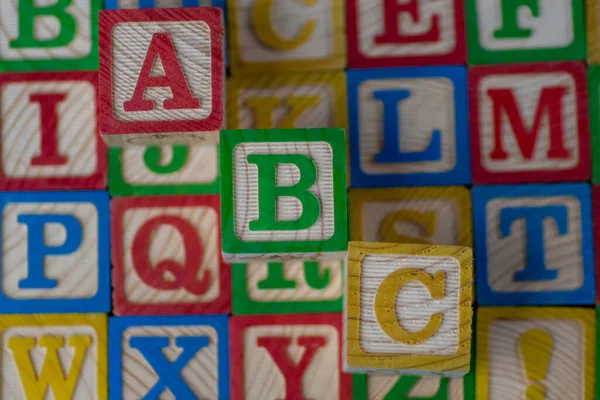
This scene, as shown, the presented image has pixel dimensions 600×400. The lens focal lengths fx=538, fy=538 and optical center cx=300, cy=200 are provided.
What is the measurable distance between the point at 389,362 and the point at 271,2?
76 cm

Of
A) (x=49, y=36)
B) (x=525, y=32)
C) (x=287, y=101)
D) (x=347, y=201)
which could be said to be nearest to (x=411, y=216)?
(x=347, y=201)

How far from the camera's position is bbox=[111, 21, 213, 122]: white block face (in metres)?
0.98

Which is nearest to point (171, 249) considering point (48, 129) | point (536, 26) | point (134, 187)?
point (134, 187)

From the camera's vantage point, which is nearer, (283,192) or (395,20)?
(283,192)

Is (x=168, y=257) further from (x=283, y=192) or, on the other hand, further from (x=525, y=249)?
(x=525, y=249)

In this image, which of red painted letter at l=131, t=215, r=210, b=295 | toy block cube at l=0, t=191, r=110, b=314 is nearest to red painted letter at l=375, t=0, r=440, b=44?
red painted letter at l=131, t=215, r=210, b=295

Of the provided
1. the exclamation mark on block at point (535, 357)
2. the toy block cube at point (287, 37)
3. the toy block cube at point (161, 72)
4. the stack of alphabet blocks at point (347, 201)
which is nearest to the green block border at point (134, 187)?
the stack of alphabet blocks at point (347, 201)

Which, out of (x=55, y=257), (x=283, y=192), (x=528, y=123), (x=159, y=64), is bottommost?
(x=55, y=257)

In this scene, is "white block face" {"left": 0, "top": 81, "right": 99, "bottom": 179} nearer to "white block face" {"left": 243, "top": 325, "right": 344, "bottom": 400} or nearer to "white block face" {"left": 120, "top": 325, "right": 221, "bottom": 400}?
"white block face" {"left": 120, "top": 325, "right": 221, "bottom": 400}

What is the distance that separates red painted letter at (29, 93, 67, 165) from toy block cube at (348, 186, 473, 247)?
24.5 inches

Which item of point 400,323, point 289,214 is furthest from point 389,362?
point 289,214

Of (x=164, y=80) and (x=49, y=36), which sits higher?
(x=49, y=36)

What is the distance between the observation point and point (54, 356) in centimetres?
110

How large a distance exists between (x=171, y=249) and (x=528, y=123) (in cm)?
79
